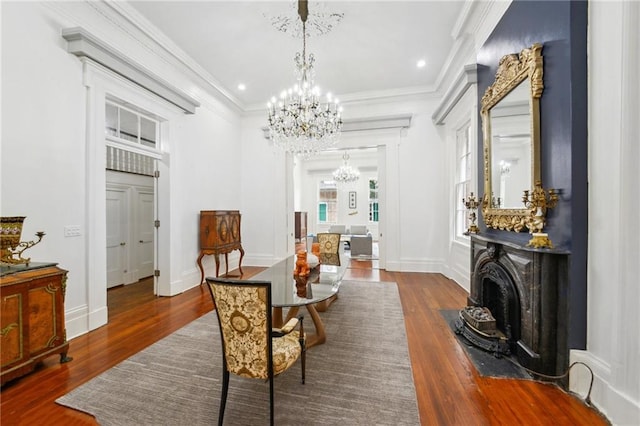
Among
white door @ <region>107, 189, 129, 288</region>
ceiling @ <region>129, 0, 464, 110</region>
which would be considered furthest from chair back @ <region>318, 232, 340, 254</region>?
white door @ <region>107, 189, 129, 288</region>

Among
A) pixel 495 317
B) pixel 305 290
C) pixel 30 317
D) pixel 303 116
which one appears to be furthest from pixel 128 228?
pixel 495 317

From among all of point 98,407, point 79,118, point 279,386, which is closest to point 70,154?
point 79,118

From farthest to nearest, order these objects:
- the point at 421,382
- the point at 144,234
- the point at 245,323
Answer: the point at 144,234
the point at 421,382
the point at 245,323

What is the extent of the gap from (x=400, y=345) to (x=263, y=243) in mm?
4176

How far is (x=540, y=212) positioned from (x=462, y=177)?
2.71 metres

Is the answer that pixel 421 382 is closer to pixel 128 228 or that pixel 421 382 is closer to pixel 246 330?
pixel 246 330

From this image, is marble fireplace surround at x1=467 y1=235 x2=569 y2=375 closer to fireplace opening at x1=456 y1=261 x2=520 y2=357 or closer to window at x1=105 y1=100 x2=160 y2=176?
fireplace opening at x1=456 y1=261 x2=520 y2=357

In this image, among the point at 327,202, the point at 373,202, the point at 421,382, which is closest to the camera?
the point at 421,382

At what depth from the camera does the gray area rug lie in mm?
1674

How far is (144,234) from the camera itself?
17.1 ft

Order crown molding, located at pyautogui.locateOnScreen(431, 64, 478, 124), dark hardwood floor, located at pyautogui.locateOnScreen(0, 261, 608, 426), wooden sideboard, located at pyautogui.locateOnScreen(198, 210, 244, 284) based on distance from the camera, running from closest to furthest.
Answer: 1. dark hardwood floor, located at pyautogui.locateOnScreen(0, 261, 608, 426)
2. crown molding, located at pyautogui.locateOnScreen(431, 64, 478, 124)
3. wooden sideboard, located at pyautogui.locateOnScreen(198, 210, 244, 284)

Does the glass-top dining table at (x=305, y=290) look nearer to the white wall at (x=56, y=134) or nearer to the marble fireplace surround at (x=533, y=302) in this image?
the marble fireplace surround at (x=533, y=302)

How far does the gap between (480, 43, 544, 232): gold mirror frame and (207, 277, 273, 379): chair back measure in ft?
7.33

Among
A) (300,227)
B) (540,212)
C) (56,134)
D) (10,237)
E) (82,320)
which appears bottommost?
(82,320)
